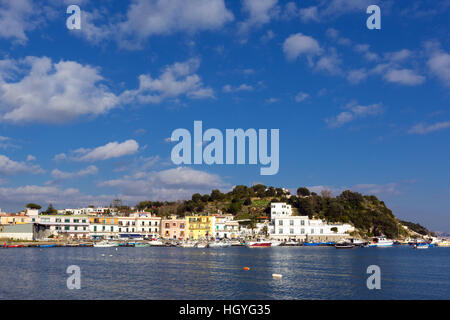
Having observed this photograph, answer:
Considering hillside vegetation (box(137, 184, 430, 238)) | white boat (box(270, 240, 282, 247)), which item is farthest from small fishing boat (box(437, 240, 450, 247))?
white boat (box(270, 240, 282, 247))

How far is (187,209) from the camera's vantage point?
491 ft

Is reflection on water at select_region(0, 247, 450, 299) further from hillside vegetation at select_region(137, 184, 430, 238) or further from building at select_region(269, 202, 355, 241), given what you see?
hillside vegetation at select_region(137, 184, 430, 238)

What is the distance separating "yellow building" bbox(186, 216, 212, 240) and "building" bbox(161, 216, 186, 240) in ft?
4.46

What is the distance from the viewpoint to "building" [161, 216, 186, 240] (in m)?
112

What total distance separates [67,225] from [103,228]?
879 centimetres

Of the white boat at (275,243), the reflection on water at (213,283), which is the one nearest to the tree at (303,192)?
the white boat at (275,243)

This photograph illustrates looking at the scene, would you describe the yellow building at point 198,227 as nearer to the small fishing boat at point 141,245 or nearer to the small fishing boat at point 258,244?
the small fishing boat at point 258,244

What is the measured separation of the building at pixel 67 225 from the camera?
101188 mm

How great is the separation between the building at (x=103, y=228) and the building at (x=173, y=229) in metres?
12.5

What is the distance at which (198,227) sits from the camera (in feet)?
369

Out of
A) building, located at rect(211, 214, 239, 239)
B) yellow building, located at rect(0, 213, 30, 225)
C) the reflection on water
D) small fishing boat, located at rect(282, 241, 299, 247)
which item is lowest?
small fishing boat, located at rect(282, 241, 299, 247)

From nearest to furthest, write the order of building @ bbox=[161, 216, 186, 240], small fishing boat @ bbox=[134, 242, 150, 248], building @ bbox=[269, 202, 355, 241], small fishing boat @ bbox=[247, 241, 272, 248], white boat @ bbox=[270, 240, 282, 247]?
small fishing boat @ bbox=[134, 242, 150, 248]
small fishing boat @ bbox=[247, 241, 272, 248]
white boat @ bbox=[270, 240, 282, 247]
building @ bbox=[161, 216, 186, 240]
building @ bbox=[269, 202, 355, 241]

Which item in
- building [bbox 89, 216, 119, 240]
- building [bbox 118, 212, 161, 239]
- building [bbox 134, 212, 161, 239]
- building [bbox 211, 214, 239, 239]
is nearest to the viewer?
building [bbox 89, 216, 119, 240]
